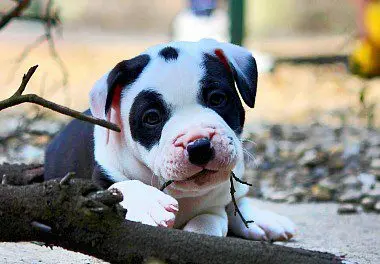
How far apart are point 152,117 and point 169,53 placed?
262mm

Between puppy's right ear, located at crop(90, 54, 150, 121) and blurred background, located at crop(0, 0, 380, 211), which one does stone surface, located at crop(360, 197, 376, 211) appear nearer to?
blurred background, located at crop(0, 0, 380, 211)

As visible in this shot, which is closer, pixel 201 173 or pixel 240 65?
pixel 201 173

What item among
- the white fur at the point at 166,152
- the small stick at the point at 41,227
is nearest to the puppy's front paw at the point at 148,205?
the white fur at the point at 166,152

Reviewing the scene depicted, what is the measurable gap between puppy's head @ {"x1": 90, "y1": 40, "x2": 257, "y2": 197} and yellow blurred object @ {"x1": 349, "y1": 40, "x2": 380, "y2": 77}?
6371mm

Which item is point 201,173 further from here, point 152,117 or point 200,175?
point 152,117

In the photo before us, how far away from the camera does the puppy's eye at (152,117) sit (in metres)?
2.93

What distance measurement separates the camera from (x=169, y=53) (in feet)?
10.1

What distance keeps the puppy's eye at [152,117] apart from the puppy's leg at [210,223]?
386 mm

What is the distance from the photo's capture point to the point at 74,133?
11.9ft

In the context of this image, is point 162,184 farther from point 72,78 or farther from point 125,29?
point 125,29

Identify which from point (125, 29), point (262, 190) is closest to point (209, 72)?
point (262, 190)

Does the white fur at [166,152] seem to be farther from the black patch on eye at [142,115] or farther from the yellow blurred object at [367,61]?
the yellow blurred object at [367,61]

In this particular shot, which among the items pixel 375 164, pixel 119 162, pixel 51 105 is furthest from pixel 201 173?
pixel 375 164

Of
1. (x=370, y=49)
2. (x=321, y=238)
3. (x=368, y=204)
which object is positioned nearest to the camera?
(x=321, y=238)
